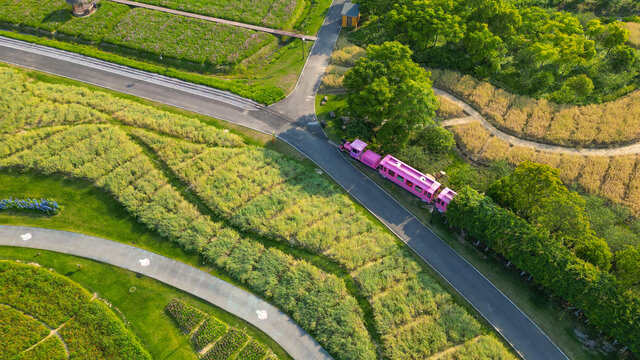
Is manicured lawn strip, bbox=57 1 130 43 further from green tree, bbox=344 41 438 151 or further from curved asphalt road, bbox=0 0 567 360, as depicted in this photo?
green tree, bbox=344 41 438 151

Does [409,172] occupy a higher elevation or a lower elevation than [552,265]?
higher

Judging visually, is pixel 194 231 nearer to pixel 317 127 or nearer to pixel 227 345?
pixel 227 345

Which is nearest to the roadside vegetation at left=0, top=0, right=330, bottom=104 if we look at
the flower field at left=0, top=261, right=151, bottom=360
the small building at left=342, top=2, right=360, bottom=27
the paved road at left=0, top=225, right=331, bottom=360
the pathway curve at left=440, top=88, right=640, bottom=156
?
the small building at left=342, top=2, right=360, bottom=27

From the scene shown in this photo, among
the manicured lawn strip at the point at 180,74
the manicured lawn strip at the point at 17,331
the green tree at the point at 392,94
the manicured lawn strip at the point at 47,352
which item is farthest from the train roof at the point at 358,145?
the manicured lawn strip at the point at 17,331

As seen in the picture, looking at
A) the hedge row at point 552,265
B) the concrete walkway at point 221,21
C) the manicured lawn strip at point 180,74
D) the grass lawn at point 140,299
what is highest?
the concrete walkway at point 221,21

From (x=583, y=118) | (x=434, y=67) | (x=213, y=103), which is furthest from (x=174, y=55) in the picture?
(x=583, y=118)

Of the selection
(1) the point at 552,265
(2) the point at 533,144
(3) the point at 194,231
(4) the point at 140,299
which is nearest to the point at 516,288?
(1) the point at 552,265

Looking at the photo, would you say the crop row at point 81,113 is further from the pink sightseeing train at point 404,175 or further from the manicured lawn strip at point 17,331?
the manicured lawn strip at point 17,331
